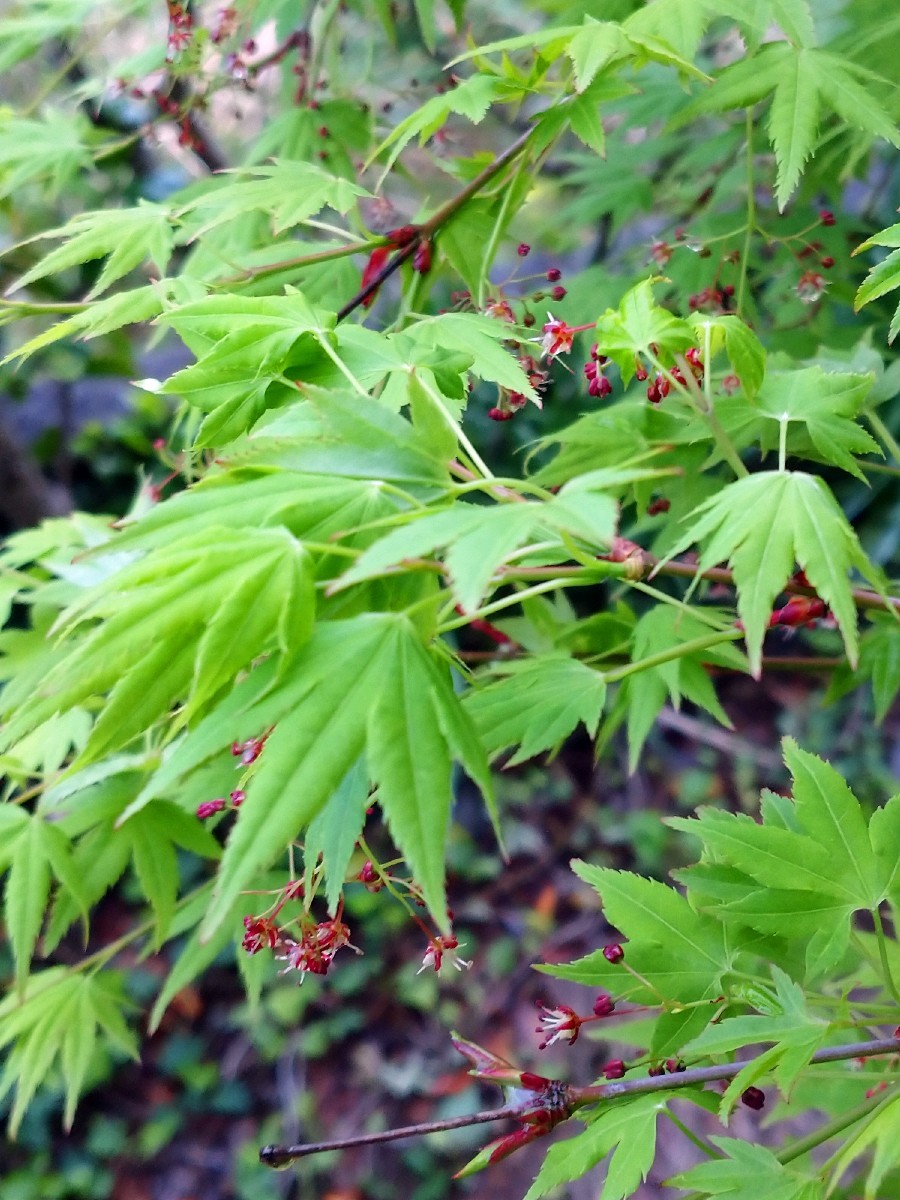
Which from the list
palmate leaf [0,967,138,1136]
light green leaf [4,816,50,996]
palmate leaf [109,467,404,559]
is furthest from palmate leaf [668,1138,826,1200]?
palmate leaf [0,967,138,1136]

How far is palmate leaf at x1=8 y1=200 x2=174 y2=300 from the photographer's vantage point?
Answer: 0.86 metres

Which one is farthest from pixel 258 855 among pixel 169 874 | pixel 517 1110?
pixel 169 874

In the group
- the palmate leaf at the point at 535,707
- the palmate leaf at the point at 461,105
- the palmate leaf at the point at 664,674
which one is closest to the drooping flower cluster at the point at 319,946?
the palmate leaf at the point at 535,707

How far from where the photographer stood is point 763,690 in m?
2.70

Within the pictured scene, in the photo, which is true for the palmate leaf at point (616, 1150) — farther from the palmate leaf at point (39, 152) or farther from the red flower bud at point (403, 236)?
the palmate leaf at point (39, 152)

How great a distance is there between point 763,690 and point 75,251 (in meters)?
2.35

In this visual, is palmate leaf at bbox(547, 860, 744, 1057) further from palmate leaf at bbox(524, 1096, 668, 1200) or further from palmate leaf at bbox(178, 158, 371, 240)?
palmate leaf at bbox(178, 158, 371, 240)

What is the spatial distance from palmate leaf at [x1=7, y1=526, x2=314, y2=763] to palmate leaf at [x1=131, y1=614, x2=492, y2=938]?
2 centimetres

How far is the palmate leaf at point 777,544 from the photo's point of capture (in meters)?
0.53

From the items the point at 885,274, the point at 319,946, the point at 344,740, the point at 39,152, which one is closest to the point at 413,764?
the point at 344,740

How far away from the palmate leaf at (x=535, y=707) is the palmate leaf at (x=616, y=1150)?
10.5 inches

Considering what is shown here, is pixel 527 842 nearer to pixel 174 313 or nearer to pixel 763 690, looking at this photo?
pixel 763 690

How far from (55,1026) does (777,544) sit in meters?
1.03

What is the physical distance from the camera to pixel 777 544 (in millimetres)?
545
